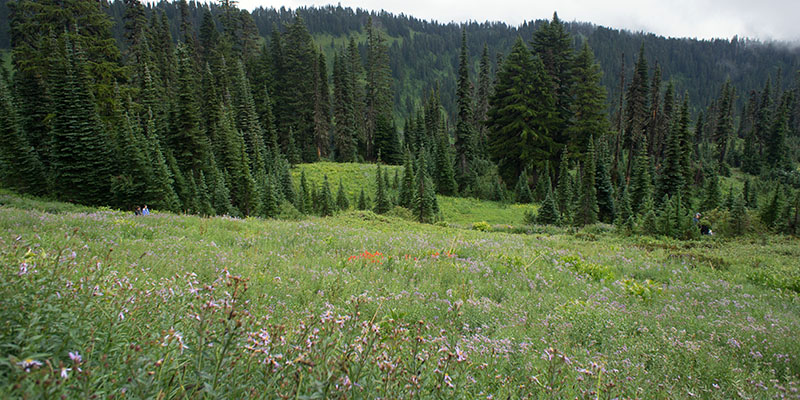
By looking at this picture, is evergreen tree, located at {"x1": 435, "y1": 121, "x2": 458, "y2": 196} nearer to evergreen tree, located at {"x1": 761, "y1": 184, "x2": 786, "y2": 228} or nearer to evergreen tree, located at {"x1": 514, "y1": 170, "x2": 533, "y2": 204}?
evergreen tree, located at {"x1": 514, "y1": 170, "x2": 533, "y2": 204}

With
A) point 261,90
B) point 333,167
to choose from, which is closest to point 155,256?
point 333,167

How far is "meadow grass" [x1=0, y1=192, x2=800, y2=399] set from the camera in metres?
1.91

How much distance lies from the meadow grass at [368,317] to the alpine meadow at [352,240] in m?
0.04

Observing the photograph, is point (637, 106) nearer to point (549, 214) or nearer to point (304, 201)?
point (549, 214)

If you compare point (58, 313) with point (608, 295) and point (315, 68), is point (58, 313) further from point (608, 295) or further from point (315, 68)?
point (315, 68)

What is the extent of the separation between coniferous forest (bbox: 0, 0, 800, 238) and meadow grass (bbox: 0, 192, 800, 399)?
43.7 ft

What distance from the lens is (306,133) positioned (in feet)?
185

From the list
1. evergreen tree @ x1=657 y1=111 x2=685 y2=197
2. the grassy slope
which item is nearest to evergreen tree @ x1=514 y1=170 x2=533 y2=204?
the grassy slope

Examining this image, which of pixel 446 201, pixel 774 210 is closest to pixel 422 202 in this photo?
pixel 446 201

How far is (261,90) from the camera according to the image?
176 feet

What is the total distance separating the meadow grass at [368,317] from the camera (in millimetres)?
1911

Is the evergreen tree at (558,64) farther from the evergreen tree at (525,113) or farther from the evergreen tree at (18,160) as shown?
the evergreen tree at (18,160)

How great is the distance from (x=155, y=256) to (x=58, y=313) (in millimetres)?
5059

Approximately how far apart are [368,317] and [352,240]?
→ 19.2 ft
